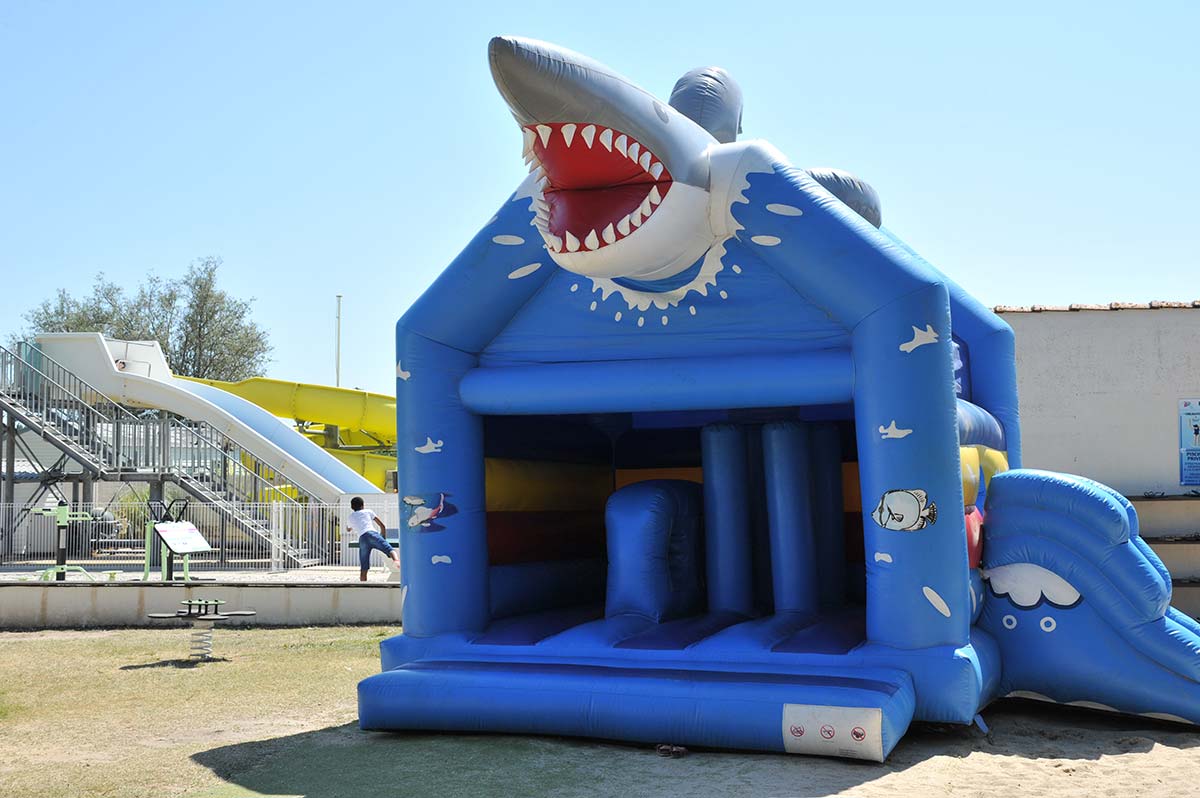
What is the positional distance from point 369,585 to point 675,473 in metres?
3.67

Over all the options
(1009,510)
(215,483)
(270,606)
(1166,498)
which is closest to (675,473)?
(1009,510)

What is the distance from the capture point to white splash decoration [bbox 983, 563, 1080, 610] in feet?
20.7

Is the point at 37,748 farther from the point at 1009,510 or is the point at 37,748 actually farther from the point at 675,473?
the point at 1009,510

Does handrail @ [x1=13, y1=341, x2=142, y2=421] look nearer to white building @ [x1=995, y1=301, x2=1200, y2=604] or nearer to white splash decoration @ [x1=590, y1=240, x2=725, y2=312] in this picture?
white building @ [x1=995, y1=301, x2=1200, y2=604]

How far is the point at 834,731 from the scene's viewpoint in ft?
17.3

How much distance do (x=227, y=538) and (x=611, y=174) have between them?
1254 centimetres

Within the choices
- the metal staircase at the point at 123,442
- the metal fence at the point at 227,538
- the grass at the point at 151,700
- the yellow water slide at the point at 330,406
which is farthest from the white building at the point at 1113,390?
the yellow water slide at the point at 330,406

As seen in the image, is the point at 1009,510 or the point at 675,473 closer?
the point at 1009,510

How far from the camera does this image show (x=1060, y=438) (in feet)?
38.0

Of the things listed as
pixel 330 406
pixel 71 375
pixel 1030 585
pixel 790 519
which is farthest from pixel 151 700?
pixel 330 406

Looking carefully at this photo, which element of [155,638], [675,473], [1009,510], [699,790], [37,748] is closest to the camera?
[699,790]

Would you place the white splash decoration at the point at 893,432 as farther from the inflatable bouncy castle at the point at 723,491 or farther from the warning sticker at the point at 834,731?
the warning sticker at the point at 834,731

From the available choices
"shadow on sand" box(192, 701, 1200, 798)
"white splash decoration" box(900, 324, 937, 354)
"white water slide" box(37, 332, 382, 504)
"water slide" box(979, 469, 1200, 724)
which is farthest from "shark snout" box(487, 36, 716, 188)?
"white water slide" box(37, 332, 382, 504)

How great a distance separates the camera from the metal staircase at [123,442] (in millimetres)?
17453
